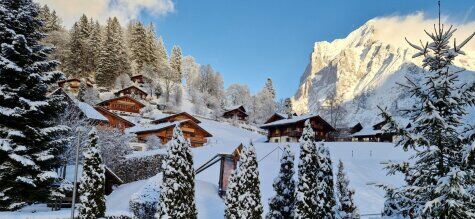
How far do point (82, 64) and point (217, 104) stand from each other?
36.0 meters

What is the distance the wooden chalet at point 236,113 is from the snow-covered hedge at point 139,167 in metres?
59.0

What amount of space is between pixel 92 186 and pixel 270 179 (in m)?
17.9

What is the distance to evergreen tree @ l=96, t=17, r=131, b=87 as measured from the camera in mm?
88438

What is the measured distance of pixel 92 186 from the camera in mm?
21875

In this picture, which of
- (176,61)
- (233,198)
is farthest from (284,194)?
(176,61)

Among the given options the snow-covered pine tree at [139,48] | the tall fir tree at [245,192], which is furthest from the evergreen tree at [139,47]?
the tall fir tree at [245,192]

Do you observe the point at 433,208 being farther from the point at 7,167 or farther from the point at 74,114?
the point at 74,114

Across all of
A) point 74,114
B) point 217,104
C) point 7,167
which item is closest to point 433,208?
point 7,167

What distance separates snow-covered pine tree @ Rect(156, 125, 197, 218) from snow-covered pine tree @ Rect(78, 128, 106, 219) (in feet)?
13.1

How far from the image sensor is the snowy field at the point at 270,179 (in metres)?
25.3

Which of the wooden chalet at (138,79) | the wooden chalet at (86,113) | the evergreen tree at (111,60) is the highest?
the evergreen tree at (111,60)

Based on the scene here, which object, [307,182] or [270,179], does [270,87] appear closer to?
[270,179]

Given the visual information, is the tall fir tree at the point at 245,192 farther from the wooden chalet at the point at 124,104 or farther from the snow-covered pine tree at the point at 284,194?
the wooden chalet at the point at 124,104

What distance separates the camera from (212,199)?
27828 mm
